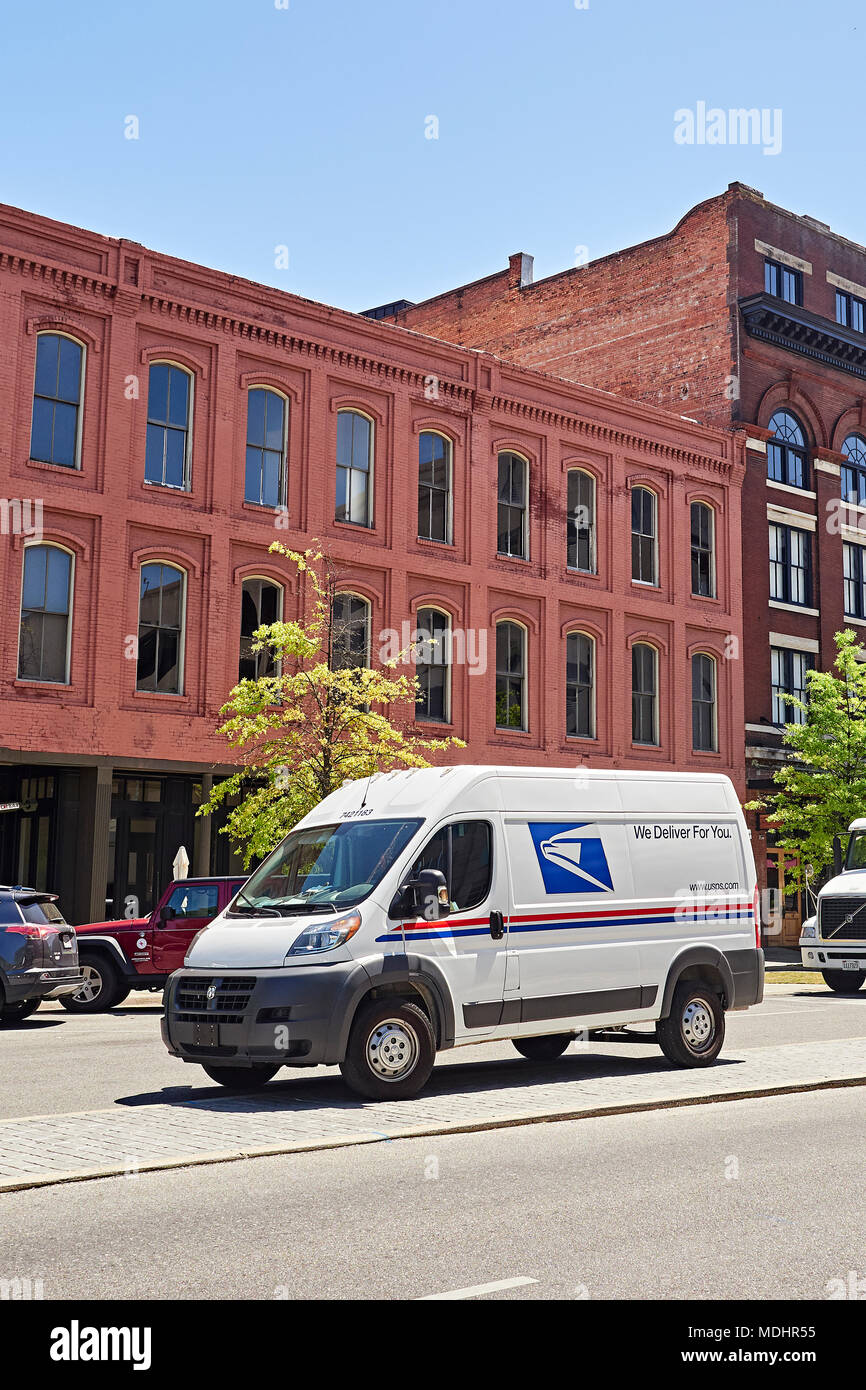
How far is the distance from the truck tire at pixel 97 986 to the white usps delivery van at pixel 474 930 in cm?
793

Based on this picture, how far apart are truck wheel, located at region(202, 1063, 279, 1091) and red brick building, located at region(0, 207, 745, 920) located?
14.0m

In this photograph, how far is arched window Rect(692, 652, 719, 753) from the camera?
36.4 meters

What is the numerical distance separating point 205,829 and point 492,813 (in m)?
15.9

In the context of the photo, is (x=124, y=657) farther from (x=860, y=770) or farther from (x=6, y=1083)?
(x=860, y=770)

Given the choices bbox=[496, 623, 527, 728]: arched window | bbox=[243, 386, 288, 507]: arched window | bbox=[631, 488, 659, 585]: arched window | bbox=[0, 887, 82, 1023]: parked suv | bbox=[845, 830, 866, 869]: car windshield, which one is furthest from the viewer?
bbox=[631, 488, 659, 585]: arched window

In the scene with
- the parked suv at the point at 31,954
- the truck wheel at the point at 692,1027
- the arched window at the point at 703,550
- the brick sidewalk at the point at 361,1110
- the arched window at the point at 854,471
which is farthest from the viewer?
the arched window at the point at 854,471

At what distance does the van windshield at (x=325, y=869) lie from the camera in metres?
10.7

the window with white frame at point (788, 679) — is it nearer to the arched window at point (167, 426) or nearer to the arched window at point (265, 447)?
the arched window at point (265, 447)

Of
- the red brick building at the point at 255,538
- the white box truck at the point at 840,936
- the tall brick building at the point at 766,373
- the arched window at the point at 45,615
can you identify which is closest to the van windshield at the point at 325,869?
the red brick building at the point at 255,538

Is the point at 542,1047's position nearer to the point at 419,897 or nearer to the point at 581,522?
the point at 419,897

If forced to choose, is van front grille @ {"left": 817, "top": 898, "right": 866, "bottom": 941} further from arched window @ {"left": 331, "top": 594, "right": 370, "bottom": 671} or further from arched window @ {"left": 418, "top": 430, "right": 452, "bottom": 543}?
arched window @ {"left": 418, "top": 430, "right": 452, "bottom": 543}

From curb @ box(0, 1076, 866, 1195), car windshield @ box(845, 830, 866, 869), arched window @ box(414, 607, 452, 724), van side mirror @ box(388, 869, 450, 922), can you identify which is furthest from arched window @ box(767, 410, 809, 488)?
van side mirror @ box(388, 869, 450, 922)

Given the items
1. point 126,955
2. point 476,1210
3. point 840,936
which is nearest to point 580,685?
point 840,936
